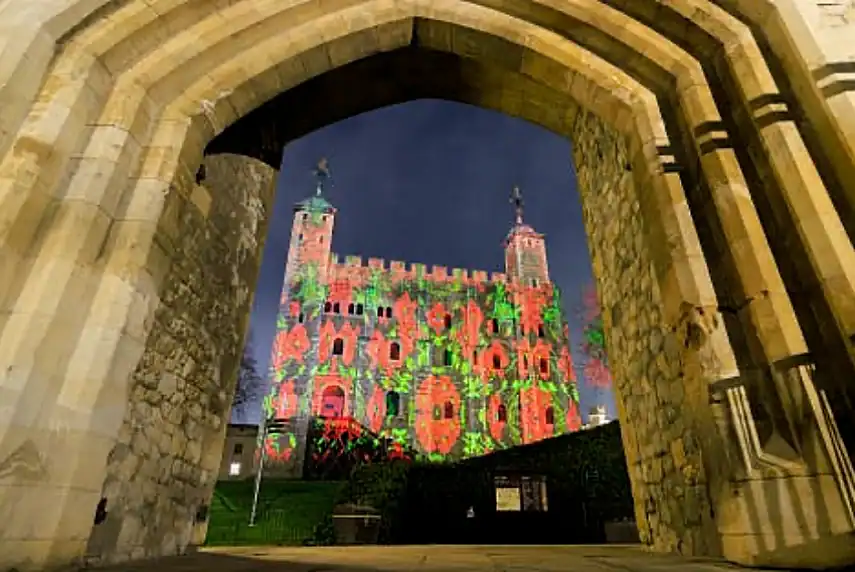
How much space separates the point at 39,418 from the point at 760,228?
453 centimetres

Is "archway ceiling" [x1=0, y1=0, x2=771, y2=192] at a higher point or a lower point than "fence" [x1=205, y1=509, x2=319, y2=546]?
higher

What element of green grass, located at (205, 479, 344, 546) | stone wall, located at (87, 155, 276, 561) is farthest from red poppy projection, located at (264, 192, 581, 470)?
stone wall, located at (87, 155, 276, 561)

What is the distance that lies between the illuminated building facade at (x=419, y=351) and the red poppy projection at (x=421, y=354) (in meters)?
0.07

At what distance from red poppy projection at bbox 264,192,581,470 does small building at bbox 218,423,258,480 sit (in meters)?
1.61

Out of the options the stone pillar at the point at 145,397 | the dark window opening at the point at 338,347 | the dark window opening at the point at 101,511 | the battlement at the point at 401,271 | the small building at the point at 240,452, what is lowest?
the dark window opening at the point at 101,511

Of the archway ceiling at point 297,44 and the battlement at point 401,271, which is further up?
the battlement at point 401,271

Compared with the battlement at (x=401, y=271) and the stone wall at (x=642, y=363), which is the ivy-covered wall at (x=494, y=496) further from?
the battlement at (x=401, y=271)

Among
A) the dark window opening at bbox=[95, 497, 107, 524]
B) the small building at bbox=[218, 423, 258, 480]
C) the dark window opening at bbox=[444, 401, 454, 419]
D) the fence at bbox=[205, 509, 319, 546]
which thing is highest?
the dark window opening at bbox=[444, 401, 454, 419]

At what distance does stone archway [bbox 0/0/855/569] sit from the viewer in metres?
2.55

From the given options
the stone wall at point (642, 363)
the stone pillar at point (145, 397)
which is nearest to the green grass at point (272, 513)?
the stone pillar at point (145, 397)

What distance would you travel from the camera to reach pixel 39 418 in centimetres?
261

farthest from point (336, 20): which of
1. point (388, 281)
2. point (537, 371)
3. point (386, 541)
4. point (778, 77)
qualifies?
point (537, 371)

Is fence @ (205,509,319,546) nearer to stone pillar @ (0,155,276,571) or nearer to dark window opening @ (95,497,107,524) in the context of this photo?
stone pillar @ (0,155,276,571)

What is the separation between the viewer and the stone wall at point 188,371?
357 centimetres
